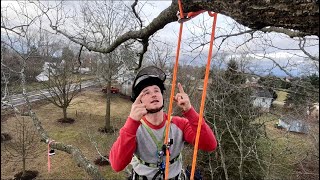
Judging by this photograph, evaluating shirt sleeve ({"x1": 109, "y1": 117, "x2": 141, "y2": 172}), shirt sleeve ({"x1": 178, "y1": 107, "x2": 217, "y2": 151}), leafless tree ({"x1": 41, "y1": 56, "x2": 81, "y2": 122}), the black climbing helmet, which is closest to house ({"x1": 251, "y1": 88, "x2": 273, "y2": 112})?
shirt sleeve ({"x1": 178, "y1": 107, "x2": 217, "y2": 151})

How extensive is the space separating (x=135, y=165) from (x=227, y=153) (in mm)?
9970

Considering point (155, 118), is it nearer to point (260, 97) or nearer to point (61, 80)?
point (260, 97)

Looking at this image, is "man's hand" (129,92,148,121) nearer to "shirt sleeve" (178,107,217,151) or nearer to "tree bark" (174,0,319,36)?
"shirt sleeve" (178,107,217,151)

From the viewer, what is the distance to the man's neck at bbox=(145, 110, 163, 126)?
215 cm

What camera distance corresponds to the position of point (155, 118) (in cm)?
216

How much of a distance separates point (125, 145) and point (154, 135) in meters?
0.31

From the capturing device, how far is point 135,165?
220cm

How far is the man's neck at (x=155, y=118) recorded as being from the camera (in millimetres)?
2154

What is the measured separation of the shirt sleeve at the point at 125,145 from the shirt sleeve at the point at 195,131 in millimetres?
454

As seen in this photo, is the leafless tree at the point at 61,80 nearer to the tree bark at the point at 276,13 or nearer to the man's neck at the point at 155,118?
the man's neck at the point at 155,118

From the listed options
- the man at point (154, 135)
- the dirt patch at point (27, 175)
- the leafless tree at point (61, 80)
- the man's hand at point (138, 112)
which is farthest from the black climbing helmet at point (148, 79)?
the leafless tree at point (61, 80)

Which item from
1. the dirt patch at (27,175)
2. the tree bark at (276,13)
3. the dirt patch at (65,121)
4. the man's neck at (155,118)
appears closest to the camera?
the tree bark at (276,13)

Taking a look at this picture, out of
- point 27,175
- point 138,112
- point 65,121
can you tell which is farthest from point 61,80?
point 138,112

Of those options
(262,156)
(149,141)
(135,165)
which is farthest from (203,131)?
(262,156)
